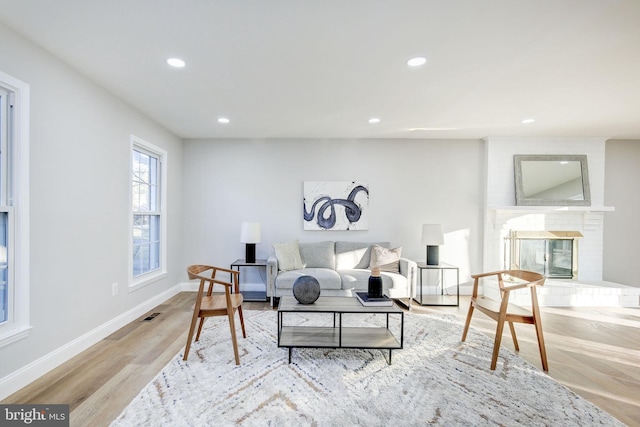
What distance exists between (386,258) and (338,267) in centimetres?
73

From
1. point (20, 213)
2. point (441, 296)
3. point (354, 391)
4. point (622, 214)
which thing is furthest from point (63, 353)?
point (622, 214)

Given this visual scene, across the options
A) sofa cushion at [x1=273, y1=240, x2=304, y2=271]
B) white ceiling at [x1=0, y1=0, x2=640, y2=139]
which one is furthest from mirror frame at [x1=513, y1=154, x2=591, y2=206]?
sofa cushion at [x1=273, y1=240, x2=304, y2=271]

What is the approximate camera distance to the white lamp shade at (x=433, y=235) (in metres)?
4.72

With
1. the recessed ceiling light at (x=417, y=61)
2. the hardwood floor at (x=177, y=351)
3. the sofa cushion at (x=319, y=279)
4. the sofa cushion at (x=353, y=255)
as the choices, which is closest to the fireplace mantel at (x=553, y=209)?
the hardwood floor at (x=177, y=351)

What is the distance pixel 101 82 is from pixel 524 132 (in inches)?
209

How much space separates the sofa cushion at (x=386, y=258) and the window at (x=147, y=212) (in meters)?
3.04

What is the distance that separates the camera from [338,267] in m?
4.95

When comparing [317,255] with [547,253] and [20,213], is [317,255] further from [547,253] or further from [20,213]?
[547,253]

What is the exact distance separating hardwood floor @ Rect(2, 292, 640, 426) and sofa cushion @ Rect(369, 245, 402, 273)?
30.9 inches

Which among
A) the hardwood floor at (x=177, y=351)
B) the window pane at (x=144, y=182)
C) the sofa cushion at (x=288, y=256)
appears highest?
the window pane at (x=144, y=182)

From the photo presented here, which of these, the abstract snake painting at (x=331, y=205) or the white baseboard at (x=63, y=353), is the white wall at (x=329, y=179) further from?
the white baseboard at (x=63, y=353)

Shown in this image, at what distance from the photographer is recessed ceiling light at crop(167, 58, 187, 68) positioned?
8.68 ft

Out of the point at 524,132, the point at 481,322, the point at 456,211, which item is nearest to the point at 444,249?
the point at 456,211

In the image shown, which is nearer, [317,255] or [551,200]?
[317,255]
